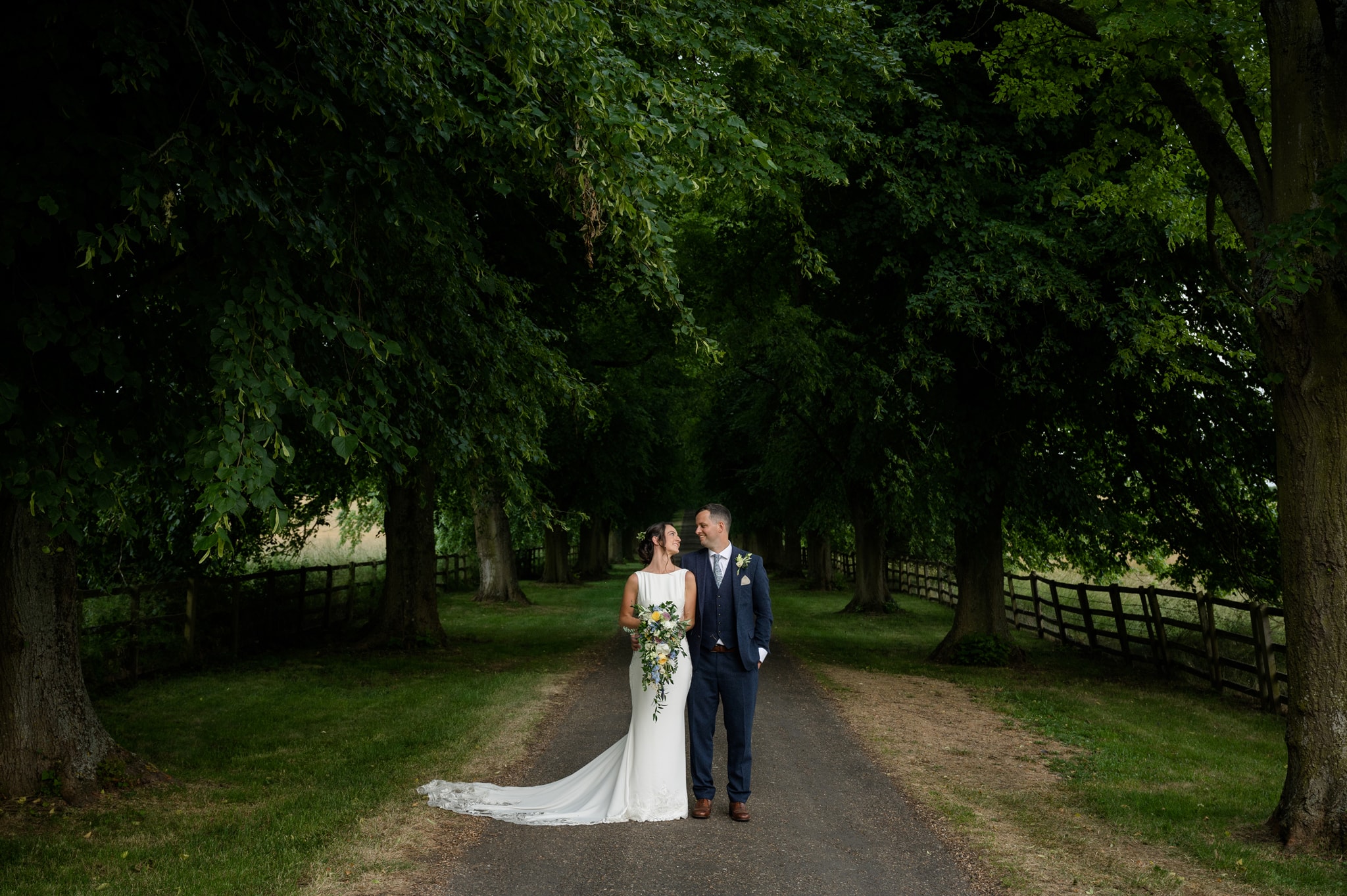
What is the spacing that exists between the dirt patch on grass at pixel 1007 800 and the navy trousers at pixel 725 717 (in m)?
1.43

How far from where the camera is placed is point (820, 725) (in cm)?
1109

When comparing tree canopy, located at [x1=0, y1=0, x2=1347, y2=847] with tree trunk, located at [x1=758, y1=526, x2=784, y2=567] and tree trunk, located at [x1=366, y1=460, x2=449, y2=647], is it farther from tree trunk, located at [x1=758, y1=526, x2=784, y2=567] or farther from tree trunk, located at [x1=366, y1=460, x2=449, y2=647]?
tree trunk, located at [x1=758, y1=526, x2=784, y2=567]

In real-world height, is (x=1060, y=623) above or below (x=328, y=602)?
below

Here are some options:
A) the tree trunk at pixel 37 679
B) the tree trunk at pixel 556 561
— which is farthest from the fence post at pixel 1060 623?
the tree trunk at pixel 556 561

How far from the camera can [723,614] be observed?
24.0 feet

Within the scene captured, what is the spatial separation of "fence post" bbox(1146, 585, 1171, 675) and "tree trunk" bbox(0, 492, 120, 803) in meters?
14.8

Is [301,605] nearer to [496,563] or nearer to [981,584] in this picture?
[496,563]

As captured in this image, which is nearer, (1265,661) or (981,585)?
(1265,661)

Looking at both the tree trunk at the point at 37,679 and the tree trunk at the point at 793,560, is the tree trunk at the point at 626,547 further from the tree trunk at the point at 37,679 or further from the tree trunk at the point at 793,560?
the tree trunk at the point at 37,679

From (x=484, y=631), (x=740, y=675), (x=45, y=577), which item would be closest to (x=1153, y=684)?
(x=740, y=675)

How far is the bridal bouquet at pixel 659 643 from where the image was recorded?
7.26 m

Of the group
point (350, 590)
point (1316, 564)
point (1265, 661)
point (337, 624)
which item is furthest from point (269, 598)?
point (1316, 564)

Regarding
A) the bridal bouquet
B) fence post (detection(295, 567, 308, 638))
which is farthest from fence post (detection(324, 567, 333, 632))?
the bridal bouquet

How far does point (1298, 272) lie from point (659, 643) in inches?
192
